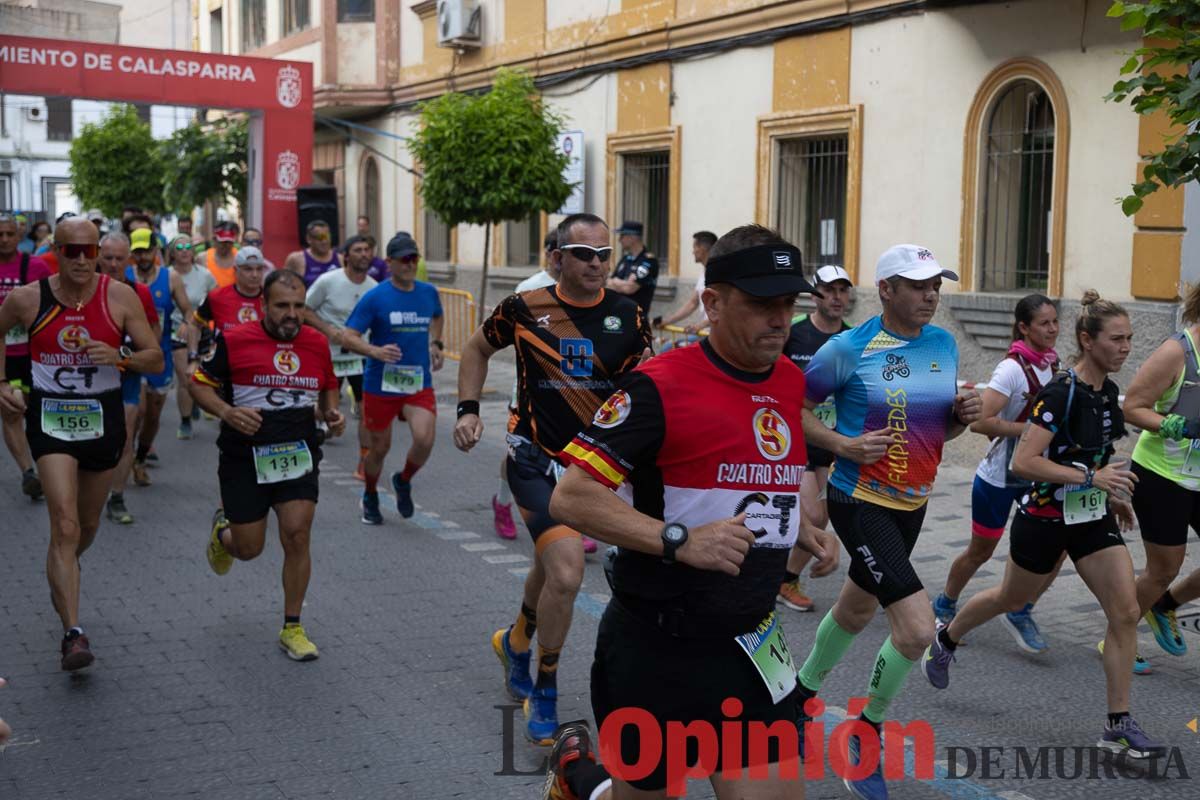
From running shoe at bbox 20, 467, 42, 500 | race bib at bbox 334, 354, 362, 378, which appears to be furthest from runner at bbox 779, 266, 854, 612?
running shoe at bbox 20, 467, 42, 500

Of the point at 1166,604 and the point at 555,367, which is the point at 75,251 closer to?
the point at 555,367

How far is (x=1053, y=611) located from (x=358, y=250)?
6314 millimetres

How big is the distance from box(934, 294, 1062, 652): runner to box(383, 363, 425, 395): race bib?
4271mm

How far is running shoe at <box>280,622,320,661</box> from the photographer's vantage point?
6.26m

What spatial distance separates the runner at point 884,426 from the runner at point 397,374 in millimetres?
4836

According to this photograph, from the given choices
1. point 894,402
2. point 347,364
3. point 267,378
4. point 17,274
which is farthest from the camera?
point 347,364

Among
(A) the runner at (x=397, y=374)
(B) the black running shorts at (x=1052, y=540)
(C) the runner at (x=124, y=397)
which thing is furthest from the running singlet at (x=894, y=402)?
(C) the runner at (x=124, y=397)

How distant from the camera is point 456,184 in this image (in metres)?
15.6

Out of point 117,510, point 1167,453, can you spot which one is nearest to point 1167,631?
point 1167,453

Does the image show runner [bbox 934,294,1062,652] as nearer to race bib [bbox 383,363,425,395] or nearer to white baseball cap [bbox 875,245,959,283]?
white baseball cap [bbox 875,245,959,283]

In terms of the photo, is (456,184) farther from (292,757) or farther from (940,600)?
(292,757)

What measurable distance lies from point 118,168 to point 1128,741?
33.7 metres

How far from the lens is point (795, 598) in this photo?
7.31 metres

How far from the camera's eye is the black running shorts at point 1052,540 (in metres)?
5.30
